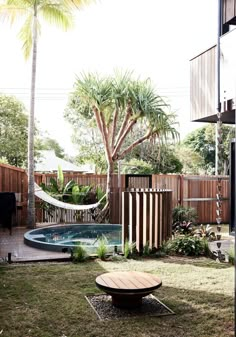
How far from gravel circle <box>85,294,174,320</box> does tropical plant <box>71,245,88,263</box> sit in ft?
6.12

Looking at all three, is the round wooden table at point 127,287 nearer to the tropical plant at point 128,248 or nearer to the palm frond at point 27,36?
the tropical plant at point 128,248

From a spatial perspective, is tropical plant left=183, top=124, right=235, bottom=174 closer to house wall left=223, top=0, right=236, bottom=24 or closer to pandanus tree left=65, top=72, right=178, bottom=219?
pandanus tree left=65, top=72, right=178, bottom=219

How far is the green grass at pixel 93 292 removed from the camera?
12.1 feet

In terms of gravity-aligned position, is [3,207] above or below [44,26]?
below

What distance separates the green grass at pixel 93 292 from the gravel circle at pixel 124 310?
0.09 m

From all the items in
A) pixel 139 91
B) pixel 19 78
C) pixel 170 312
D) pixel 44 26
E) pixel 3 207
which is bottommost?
pixel 170 312

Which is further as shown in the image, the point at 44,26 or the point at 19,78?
the point at 19,78

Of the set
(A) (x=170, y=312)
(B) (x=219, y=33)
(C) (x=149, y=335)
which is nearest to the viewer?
(C) (x=149, y=335)

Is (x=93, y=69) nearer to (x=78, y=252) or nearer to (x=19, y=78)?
(x=78, y=252)

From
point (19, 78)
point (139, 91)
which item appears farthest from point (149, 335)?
point (19, 78)

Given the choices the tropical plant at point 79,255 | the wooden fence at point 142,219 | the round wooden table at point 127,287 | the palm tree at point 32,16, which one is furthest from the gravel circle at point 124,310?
the palm tree at point 32,16

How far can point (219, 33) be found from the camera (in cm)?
746

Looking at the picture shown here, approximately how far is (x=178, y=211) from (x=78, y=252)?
5.05m

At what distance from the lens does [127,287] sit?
4.14m
